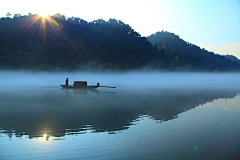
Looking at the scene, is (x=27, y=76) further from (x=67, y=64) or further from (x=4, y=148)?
(x=4, y=148)

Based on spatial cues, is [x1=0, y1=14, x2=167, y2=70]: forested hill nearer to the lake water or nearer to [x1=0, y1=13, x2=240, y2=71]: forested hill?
[x1=0, y1=13, x2=240, y2=71]: forested hill

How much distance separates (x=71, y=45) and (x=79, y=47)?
3576 millimetres

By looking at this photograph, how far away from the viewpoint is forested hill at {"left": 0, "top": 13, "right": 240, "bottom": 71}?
218 feet

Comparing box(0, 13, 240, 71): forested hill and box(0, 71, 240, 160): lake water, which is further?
box(0, 13, 240, 71): forested hill

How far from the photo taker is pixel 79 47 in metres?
86.7

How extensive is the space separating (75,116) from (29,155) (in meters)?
4.28

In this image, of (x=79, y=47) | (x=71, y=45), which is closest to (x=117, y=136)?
(x=79, y=47)

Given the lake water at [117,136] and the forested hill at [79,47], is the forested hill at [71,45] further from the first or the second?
the lake water at [117,136]

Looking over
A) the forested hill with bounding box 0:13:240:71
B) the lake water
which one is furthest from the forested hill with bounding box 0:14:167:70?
the lake water

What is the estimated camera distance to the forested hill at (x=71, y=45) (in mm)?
65625

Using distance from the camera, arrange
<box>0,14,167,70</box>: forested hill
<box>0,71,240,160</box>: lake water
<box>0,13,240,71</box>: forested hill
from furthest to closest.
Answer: <box>0,13,240,71</box>: forested hill < <box>0,14,167,70</box>: forested hill < <box>0,71,240,160</box>: lake water

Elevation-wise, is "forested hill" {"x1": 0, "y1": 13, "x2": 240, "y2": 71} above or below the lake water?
above

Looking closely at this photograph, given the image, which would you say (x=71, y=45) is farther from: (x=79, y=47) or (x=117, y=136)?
(x=117, y=136)

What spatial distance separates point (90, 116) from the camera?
9469 mm
